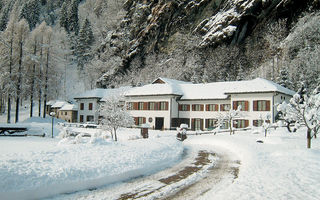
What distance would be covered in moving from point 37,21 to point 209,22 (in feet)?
295

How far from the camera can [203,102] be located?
1516 inches

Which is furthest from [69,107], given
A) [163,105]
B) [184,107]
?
[184,107]

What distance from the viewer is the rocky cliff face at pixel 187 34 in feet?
179

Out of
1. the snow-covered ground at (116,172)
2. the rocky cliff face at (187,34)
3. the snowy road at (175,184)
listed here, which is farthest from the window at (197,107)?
the snowy road at (175,184)

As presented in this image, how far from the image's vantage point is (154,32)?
73.7 metres

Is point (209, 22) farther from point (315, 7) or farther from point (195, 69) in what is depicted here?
point (315, 7)

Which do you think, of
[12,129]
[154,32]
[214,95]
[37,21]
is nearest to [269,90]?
[214,95]

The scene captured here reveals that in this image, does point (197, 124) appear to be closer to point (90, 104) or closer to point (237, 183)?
point (90, 104)

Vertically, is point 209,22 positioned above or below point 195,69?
above

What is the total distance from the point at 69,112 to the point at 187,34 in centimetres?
3730

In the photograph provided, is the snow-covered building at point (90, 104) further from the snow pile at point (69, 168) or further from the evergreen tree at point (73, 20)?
the evergreen tree at point (73, 20)

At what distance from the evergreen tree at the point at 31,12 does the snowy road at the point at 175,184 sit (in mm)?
119443

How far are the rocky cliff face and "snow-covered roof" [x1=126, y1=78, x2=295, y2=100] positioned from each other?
57.0ft

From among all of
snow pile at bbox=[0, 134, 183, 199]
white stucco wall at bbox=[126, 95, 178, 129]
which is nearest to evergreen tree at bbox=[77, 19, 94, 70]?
white stucco wall at bbox=[126, 95, 178, 129]
